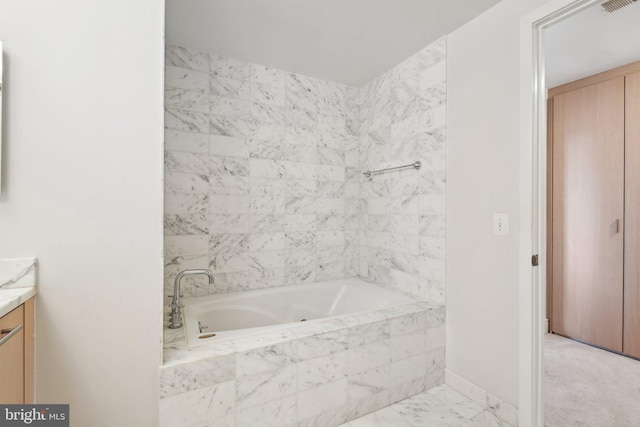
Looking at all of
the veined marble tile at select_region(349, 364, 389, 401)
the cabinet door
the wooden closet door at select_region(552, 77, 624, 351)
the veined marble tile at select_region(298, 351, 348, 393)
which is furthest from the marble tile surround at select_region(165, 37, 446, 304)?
the wooden closet door at select_region(552, 77, 624, 351)

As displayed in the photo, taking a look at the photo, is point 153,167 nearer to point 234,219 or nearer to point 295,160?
point 234,219

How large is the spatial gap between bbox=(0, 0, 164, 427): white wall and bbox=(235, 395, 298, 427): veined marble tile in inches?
14.8

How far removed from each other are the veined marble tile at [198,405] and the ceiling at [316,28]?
6.68 feet

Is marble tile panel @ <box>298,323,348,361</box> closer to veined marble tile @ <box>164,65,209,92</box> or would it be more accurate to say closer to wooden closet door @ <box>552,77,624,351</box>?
veined marble tile @ <box>164,65,209,92</box>

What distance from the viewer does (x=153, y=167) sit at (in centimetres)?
127

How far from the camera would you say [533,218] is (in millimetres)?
1578

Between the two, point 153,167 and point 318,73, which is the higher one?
point 318,73

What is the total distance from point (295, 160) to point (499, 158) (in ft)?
5.06

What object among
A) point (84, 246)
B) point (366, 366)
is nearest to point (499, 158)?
point (366, 366)

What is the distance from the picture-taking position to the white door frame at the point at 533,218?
1.56m

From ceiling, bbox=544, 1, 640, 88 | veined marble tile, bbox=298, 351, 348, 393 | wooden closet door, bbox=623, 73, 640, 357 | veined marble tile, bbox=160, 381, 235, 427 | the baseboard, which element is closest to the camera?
veined marble tile, bbox=160, 381, 235, 427

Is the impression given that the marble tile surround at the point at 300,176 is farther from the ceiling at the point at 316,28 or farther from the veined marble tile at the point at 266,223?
the ceiling at the point at 316,28

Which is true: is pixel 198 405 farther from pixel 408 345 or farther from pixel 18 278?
pixel 408 345

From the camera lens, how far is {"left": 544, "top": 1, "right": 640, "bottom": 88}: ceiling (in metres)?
1.91
